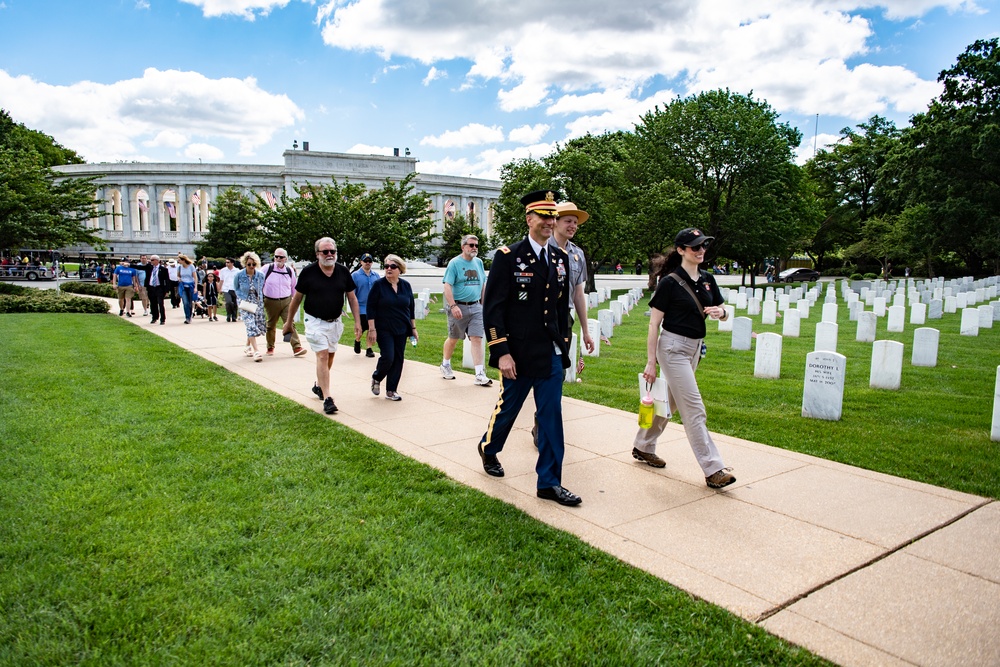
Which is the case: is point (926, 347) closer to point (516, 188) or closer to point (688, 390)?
point (688, 390)

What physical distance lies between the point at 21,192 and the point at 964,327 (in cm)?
3189

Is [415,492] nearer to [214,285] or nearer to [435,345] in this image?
[435,345]

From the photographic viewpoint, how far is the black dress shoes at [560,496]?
4504 millimetres

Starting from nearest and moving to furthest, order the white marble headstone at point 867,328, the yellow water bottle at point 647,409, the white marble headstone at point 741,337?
1. the yellow water bottle at point 647,409
2. the white marble headstone at point 741,337
3. the white marble headstone at point 867,328

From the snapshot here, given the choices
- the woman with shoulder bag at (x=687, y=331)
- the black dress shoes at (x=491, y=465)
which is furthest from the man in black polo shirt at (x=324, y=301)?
the woman with shoulder bag at (x=687, y=331)

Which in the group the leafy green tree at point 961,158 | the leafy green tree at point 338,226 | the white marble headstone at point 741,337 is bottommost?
the white marble headstone at point 741,337

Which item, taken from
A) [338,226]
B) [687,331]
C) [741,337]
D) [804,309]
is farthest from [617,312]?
[687,331]

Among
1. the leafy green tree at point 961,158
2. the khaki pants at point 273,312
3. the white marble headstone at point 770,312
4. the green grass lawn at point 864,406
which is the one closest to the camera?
the green grass lawn at point 864,406

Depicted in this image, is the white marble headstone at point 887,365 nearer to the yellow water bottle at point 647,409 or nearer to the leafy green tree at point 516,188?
the yellow water bottle at point 647,409

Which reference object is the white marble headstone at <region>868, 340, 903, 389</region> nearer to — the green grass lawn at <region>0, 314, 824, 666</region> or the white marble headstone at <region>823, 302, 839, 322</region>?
the green grass lawn at <region>0, 314, 824, 666</region>

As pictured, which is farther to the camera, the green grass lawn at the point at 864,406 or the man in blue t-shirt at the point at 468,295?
the man in blue t-shirt at the point at 468,295

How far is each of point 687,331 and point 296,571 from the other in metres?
3.05

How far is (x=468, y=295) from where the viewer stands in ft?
28.8

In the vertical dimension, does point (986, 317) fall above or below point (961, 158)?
below
